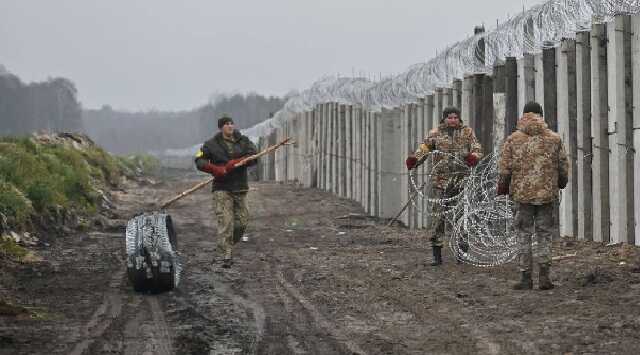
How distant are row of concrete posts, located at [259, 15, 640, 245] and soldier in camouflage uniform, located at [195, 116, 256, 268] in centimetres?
286

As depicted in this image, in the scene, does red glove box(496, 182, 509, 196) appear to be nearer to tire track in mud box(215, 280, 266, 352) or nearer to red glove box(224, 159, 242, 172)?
tire track in mud box(215, 280, 266, 352)

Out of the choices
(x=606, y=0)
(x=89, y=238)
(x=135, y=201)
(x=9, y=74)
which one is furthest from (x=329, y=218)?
(x=9, y=74)

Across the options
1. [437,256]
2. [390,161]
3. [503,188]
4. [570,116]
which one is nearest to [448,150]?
[437,256]

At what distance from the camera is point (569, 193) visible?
10.6 meters

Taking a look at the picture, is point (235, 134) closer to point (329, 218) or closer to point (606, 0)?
point (606, 0)

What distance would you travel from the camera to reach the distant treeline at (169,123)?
378 ft

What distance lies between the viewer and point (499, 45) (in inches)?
471

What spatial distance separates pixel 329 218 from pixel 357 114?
3.01 metres

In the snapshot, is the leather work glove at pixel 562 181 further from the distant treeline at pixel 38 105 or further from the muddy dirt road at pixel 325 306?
the distant treeline at pixel 38 105

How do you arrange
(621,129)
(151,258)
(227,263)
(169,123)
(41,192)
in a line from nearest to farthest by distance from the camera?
(151,258) < (621,129) < (227,263) < (41,192) < (169,123)

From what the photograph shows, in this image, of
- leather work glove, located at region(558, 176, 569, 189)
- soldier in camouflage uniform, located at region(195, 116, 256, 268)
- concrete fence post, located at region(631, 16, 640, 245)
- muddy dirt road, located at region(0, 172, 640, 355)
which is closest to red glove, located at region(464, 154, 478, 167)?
muddy dirt road, located at region(0, 172, 640, 355)

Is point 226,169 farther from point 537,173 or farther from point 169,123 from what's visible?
point 169,123

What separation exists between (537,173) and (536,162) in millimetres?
87

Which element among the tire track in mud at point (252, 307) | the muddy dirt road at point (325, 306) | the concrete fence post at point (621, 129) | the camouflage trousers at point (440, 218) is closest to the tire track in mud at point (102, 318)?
the muddy dirt road at point (325, 306)
